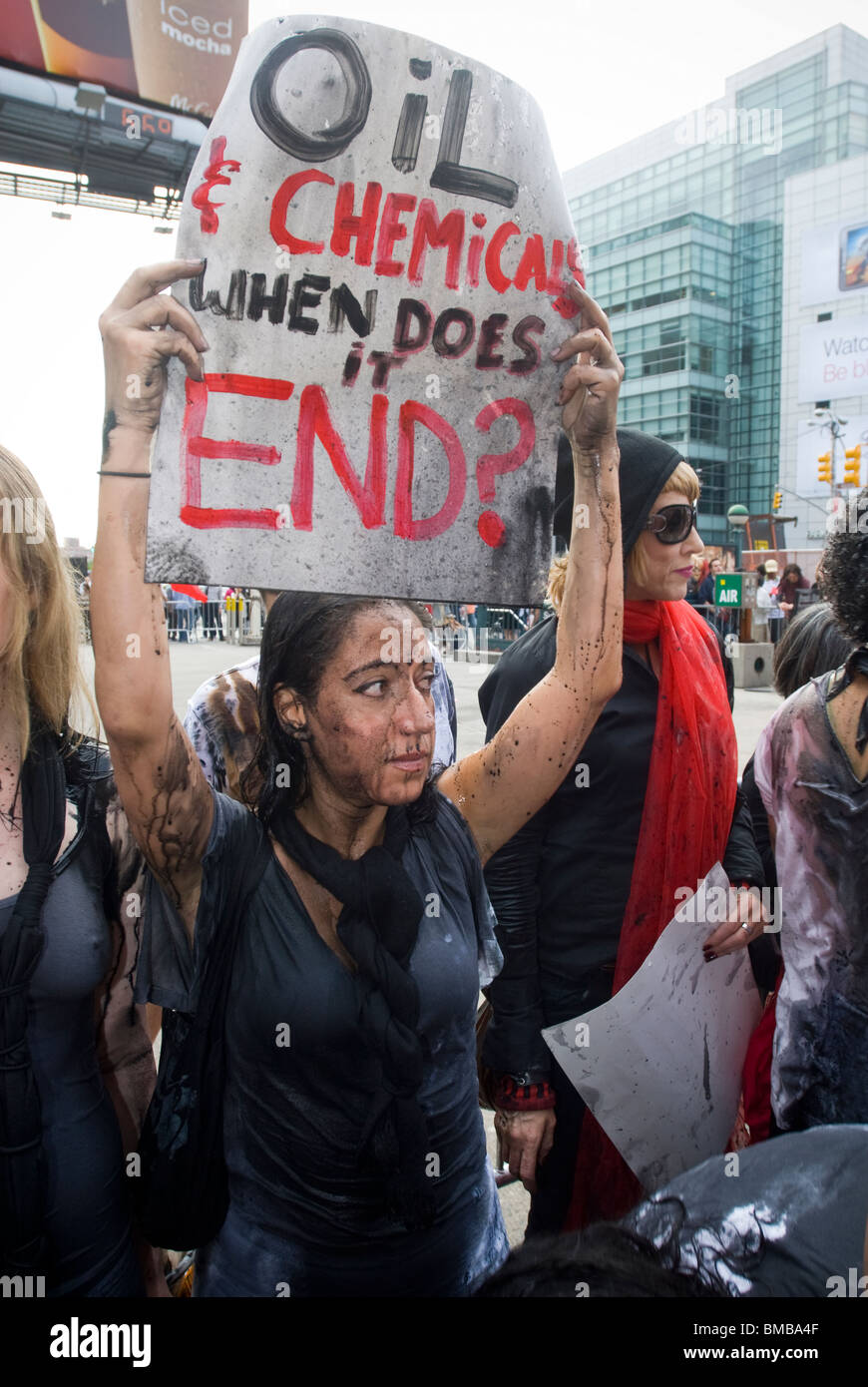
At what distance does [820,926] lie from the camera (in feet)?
5.69

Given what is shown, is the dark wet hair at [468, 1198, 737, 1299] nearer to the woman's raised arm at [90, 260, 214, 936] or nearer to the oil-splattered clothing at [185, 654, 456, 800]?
the woman's raised arm at [90, 260, 214, 936]

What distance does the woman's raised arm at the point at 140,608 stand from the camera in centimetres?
108

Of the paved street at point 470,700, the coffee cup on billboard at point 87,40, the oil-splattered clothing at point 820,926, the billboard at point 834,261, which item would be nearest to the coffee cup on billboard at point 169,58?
the coffee cup on billboard at point 87,40

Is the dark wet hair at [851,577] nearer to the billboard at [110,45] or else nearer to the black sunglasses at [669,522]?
the black sunglasses at [669,522]

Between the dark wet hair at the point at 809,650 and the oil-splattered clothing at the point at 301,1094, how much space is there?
1.70 meters

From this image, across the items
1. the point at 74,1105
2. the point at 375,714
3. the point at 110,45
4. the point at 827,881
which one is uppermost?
the point at 110,45

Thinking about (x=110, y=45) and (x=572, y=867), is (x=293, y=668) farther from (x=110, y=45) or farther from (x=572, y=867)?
(x=110, y=45)

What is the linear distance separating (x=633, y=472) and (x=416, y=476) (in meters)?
0.83

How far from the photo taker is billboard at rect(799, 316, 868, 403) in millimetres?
38656

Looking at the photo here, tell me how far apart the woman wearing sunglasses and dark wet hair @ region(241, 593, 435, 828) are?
1.98 ft

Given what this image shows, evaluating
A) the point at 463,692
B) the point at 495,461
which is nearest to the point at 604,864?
the point at 495,461

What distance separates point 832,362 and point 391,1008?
44243mm

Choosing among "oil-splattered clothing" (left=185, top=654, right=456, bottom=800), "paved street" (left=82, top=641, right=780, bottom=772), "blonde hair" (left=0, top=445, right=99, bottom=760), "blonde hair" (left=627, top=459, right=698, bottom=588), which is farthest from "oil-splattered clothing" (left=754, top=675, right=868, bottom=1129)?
"paved street" (left=82, top=641, right=780, bottom=772)

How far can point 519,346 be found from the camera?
1237mm
